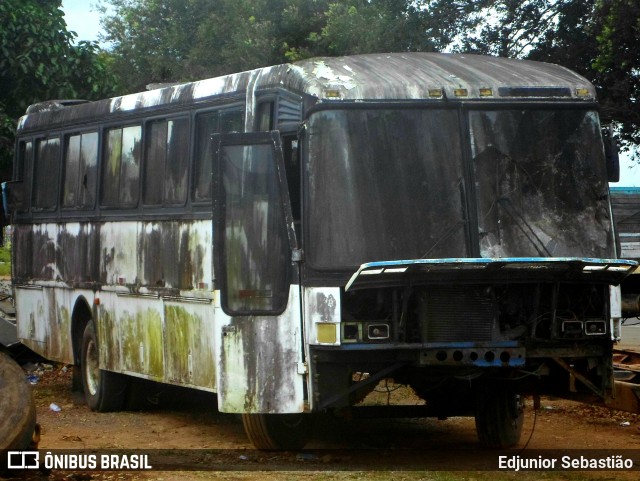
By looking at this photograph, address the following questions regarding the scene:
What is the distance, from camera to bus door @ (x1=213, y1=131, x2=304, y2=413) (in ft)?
30.2

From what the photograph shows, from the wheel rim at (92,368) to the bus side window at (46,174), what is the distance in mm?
1896

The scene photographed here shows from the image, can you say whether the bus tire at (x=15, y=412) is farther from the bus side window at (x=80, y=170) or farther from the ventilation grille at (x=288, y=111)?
the bus side window at (x=80, y=170)

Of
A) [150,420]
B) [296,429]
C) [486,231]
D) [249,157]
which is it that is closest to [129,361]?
[150,420]

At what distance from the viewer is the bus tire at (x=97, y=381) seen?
13.1 metres

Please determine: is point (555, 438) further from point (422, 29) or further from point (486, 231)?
point (422, 29)

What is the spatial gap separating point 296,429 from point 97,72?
49.3 feet

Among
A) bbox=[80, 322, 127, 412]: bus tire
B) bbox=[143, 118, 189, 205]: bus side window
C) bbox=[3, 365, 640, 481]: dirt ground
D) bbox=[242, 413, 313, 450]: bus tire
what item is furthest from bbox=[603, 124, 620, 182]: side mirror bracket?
bbox=[80, 322, 127, 412]: bus tire

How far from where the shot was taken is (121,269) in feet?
41.3

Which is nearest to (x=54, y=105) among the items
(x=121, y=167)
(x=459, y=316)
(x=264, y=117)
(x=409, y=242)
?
(x=121, y=167)

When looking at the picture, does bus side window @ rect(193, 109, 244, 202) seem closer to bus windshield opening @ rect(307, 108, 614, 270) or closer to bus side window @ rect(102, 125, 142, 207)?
bus side window @ rect(102, 125, 142, 207)

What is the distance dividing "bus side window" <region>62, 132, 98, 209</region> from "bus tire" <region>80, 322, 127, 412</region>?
1.38 metres

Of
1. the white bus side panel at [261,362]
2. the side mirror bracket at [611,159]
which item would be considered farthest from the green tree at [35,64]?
the side mirror bracket at [611,159]

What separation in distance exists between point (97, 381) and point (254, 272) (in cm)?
455

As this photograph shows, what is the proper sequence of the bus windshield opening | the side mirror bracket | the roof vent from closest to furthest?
the bus windshield opening, the side mirror bracket, the roof vent
